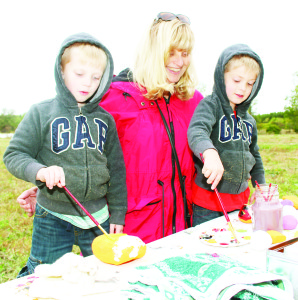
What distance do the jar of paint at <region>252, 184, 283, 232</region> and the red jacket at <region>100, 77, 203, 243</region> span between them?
19.4 inches

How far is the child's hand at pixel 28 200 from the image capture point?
5.49 ft

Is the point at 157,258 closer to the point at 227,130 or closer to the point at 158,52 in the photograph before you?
the point at 227,130

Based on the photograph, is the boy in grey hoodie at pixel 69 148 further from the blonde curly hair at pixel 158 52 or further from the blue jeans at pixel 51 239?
the blonde curly hair at pixel 158 52

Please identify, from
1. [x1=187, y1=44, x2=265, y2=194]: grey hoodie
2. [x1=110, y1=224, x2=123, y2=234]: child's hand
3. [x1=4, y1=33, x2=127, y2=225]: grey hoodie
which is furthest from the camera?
[x1=187, y1=44, x2=265, y2=194]: grey hoodie

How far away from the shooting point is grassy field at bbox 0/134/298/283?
3143 millimetres

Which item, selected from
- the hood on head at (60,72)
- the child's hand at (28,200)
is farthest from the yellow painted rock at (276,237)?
the child's hand at (28,200)

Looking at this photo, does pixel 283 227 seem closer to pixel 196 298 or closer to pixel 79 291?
pixel 196 298

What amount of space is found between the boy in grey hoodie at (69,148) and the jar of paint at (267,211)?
2.32 ft

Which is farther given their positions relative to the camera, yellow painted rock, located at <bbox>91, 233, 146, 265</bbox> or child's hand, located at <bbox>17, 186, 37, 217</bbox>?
child's hand, located at <bbox>17, 186, 37, 217</bbox>

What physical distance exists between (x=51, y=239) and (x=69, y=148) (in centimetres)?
43

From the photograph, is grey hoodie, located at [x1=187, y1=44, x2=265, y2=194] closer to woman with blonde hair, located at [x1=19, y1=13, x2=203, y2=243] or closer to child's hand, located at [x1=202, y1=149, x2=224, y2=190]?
woman with blonde hair, located at [x1=19, y1=13, x2=203, y2=243]

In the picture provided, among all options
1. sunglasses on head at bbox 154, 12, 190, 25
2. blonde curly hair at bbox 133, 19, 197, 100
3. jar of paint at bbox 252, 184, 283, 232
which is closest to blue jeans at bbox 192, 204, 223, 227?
jar of paint at bbox 252, 184, 283, 232

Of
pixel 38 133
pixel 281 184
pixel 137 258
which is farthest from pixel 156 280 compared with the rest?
pixel 281 184

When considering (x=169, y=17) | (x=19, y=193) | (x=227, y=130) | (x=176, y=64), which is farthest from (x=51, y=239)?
(x=19, y=193)
